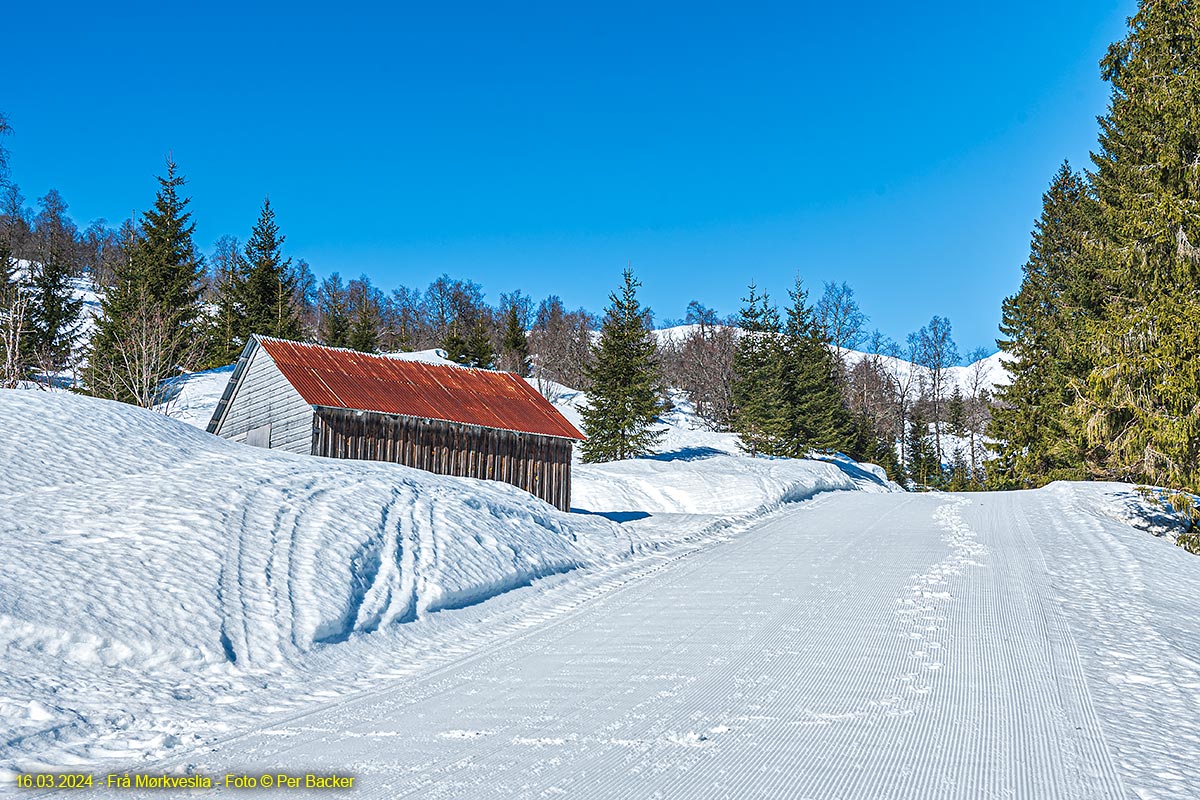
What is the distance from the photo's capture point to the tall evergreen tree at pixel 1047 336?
26.8 metres

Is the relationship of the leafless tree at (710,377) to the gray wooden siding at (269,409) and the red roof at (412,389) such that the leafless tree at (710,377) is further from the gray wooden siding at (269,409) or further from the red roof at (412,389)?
the gray wooden siding at (269,409)

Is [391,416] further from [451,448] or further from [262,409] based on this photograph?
[262,409]

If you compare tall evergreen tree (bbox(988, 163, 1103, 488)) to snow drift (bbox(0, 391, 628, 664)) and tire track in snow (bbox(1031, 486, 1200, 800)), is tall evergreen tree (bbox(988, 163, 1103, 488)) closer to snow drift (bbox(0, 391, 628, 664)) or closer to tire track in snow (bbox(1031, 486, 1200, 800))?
tire track in snow (bbox(1031, 486, 1200, 800))

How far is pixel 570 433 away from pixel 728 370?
47.6 meters

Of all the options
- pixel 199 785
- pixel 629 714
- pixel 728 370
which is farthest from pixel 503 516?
pixel 728 370

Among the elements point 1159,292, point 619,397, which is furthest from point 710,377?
point 1159,292

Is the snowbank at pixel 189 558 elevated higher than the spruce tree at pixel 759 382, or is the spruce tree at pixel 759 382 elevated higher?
the spruce tree at pixel 759 382

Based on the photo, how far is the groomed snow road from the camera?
4289 millimetres

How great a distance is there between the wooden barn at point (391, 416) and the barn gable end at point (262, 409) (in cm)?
3

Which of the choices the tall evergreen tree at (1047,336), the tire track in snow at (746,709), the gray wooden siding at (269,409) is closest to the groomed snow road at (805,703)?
the tire track in snow at (746,709)

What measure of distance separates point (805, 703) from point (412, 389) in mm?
20668

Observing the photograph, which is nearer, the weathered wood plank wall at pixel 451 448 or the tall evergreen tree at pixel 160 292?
the weathered wood plank wall at pixel 451 448

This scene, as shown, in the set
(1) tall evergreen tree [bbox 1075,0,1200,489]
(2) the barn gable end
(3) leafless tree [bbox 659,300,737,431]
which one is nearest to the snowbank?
(2) the barn gable end

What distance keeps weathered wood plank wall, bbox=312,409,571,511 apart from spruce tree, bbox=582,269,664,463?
12368 mm
